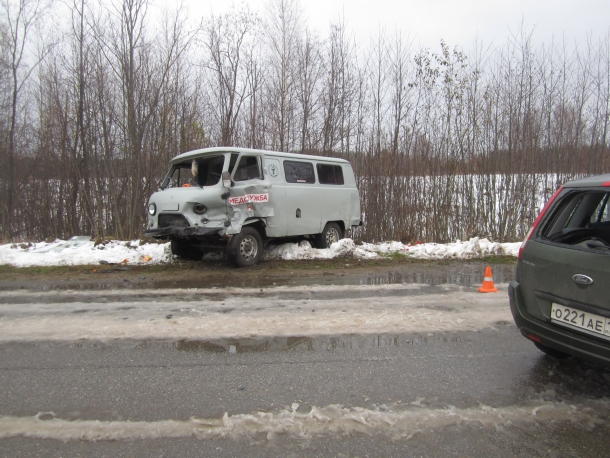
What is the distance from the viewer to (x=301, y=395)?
3.39 metres

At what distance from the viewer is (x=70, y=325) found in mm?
5188

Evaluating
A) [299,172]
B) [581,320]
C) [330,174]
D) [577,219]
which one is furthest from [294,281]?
[581,320]

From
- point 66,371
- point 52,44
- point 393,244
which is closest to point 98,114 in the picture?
point 52,44

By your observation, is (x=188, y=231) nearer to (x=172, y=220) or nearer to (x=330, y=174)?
(x=172, y=220)

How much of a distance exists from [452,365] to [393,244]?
27.2 ft

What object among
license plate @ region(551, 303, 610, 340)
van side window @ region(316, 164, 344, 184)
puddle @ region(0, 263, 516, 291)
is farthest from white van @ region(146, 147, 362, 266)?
license plate @ region(551, 303, 610, 340)

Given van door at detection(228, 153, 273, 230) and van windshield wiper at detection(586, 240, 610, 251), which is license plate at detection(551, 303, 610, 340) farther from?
van door at detection(228, 153, 273, 230)

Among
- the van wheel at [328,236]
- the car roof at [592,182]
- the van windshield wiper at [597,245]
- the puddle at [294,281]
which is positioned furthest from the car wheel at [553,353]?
the van wheel at [328,236]

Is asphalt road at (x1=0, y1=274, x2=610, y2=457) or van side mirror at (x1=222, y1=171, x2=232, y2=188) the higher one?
van side mirror at (x1=222, y1=171, x2=232, y2=188)

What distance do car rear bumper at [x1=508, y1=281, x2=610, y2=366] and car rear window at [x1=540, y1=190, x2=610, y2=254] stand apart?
566mm

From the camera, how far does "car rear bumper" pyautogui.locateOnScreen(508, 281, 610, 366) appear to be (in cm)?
311

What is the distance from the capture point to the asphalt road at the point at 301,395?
276cm

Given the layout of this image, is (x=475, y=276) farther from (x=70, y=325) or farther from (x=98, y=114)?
(x=98, y=114)

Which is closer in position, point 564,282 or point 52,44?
point 564,282
